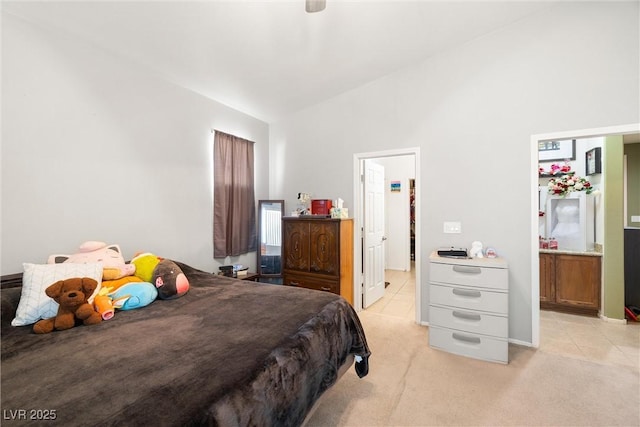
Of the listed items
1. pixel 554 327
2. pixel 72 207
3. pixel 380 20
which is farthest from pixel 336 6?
pixel 554 327

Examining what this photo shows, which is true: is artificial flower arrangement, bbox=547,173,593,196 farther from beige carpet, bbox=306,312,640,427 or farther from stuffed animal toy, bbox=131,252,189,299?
stuffed animal toy, bbox=131,252,189,299

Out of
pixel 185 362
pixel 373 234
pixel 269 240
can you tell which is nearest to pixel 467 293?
pixel 373 234

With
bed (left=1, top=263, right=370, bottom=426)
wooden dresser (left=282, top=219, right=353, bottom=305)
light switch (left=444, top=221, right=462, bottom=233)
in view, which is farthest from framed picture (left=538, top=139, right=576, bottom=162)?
bed (left=1, top=263, right=370, bottom=426)

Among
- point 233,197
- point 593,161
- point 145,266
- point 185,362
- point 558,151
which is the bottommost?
point 185,362

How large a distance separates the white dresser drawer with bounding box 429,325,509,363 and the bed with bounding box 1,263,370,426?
1087 millimetres

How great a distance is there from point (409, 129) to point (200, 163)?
2.55 metres

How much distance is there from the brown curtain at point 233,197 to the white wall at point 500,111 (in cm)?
142

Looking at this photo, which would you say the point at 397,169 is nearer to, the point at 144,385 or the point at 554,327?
the point at 554,327

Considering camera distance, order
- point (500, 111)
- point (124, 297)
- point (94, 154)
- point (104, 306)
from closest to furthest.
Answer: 1. point (104, 306)
2. point (124, 297)
3. point (94, 154)
4. point (500, 111)

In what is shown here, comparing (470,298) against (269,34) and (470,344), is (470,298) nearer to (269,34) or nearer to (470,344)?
(470,344)

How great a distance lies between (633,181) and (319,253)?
15.0 feet

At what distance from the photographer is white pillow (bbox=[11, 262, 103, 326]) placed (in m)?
1.56

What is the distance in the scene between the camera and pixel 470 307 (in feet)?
8.38

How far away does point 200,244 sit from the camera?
10.6 feet
